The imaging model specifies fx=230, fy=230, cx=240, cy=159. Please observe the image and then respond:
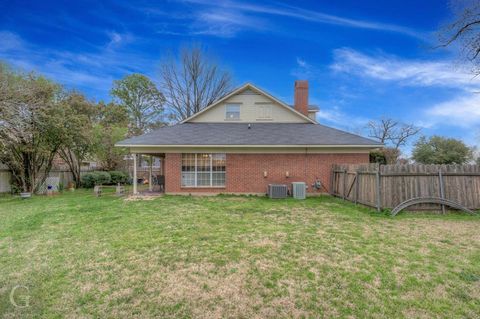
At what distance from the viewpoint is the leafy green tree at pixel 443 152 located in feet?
77.6

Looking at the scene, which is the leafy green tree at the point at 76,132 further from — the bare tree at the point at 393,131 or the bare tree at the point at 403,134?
the bare tree at the point at 403,134

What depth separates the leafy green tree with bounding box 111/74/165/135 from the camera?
2744 centimetres

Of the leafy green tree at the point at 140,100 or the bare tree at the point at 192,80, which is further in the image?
the leafy green tree at the point at 140,100

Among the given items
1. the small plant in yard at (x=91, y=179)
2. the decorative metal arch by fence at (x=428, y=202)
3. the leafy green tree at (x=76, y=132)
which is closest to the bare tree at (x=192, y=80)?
the leafy green tree at (x=76, y=132)

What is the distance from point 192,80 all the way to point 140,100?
847 cm

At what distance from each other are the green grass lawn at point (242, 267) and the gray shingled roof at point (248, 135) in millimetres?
5227

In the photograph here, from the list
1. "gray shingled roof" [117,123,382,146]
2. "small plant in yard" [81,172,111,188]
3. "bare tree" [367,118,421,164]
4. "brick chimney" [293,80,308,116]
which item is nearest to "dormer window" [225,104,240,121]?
"gray shingled roof" [117,123,382,146]

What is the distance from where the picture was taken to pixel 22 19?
9375mm

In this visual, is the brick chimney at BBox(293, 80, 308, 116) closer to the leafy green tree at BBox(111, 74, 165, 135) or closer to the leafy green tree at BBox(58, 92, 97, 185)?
the leafy green tree at BBox(58, 92, 97, 185)

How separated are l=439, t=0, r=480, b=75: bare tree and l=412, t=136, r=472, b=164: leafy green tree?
2304cm

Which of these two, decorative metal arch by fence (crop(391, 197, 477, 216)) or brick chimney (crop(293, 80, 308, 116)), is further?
Result: brick chimney (crop(293, 80, 308, 116))

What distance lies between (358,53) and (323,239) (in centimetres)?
1557

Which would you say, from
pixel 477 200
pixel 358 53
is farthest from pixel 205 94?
pixel 477 200

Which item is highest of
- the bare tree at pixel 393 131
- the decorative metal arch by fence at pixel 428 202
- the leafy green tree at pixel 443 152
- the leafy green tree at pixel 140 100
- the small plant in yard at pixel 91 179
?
the leafy green tree at pixel 140 100
